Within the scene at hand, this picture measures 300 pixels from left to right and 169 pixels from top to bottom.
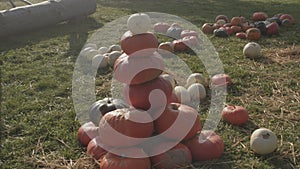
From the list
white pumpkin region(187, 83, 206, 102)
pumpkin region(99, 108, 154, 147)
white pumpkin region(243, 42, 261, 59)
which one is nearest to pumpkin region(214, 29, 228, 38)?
white pumpkin region(243, 42, 261, 59)

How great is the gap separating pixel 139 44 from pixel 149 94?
432mm

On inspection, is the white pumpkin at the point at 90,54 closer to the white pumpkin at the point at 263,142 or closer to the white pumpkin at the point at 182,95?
the white pumpkin at the point at 182,95

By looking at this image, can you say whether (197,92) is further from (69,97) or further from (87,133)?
(69,97)

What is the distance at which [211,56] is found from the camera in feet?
21.3

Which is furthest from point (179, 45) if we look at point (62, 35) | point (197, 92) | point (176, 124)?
point (176, 124)

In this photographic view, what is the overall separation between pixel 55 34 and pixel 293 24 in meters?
5.38

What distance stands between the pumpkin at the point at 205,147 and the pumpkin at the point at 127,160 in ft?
1.39

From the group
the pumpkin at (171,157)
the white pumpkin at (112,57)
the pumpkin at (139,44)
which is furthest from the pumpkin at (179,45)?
the pumpkin at (171,157)

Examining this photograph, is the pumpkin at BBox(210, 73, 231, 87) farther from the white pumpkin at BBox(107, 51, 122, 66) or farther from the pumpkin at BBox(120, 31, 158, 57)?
the pumpkin at BBox(120, 31, 158, 57)

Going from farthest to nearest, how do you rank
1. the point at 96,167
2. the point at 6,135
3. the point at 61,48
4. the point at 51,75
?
the point at 61,48, the point at 51,75, the point at 6,135, the point at 96,167

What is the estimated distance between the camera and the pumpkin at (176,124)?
3289mm

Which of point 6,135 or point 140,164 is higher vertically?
point 140,164

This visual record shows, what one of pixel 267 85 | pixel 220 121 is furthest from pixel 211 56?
pixel 220 121

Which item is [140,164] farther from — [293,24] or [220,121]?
[293,24]
